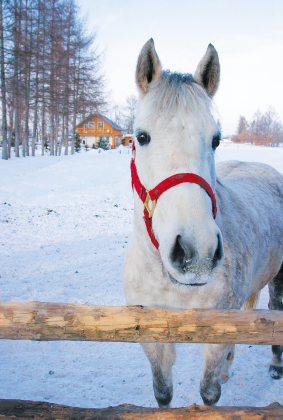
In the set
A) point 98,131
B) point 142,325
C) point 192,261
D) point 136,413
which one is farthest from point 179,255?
point 98,131

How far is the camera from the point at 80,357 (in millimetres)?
3055

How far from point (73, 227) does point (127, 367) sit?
15.4 ft

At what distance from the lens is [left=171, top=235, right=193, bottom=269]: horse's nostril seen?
47.7 inches

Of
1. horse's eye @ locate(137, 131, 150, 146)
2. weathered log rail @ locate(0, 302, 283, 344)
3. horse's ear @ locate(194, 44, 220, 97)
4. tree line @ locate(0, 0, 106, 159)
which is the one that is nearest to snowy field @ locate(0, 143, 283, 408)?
horse's ear @ locate(194, 44, 220, 97)

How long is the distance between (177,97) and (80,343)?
3031 millimetres

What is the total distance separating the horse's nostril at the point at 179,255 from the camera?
121 centimetres

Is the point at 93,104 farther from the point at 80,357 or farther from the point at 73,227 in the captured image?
the point at 80,357

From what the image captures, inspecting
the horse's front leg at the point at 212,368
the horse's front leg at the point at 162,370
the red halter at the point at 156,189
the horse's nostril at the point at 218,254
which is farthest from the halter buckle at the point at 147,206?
the horse's front leg at the point at 162,370

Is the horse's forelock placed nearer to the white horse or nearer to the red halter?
the white horse

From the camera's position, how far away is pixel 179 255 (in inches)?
49.6

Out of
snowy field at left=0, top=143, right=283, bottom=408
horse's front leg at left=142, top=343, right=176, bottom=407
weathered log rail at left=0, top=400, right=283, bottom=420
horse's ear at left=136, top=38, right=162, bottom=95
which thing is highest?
horse's ear at left=136, top=38, right=162, bottom=95

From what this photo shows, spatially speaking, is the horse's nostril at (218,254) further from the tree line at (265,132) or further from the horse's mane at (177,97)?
the tree line at (265,132)

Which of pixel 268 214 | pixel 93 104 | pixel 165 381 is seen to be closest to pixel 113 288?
pixel 165 381

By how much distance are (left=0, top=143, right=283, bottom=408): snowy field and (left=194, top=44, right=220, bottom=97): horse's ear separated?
1.66ft
